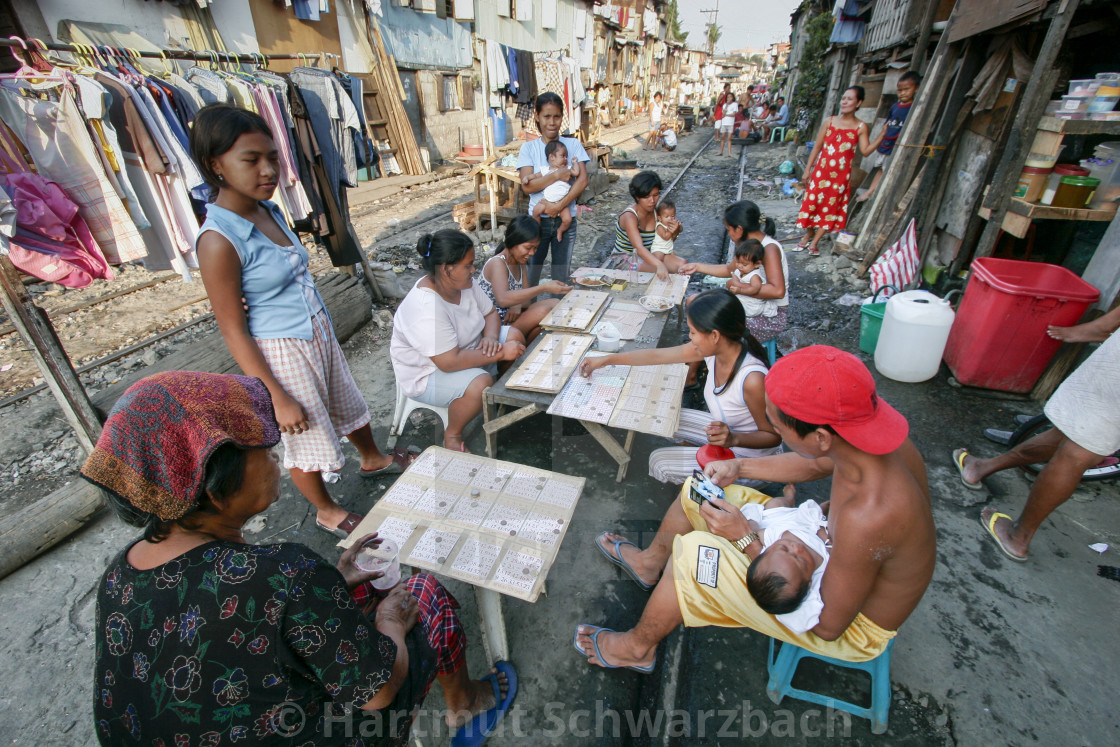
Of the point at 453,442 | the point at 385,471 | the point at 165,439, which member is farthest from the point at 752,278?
the point at 165,439

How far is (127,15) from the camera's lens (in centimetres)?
627

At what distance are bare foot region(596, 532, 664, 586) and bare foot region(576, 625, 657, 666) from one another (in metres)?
0.38

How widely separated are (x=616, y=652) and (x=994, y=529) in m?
2.35

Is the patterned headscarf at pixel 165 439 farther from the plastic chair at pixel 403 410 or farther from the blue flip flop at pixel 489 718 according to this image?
the plastic chair at pixel 403 410

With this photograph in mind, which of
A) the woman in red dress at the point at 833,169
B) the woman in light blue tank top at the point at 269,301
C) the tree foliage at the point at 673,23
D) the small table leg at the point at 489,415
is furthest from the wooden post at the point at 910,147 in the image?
the tree foliage at the point at 673,23

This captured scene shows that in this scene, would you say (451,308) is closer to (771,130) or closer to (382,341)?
(382,341)

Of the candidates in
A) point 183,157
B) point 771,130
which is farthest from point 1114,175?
point 771,130

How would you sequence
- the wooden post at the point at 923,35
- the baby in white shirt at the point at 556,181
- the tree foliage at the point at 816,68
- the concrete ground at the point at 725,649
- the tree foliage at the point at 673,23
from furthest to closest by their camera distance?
the tree foliage at the point at 673,23 → the tree foliage at the point at 816,68 → the wooden post at the point at 923,35 → the baby in white shirt at the point at 556,181 → the concrete ground at the point at 725,649

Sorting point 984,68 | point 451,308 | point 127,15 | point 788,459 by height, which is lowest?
point 788,459

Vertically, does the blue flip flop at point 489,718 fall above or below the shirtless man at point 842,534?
below

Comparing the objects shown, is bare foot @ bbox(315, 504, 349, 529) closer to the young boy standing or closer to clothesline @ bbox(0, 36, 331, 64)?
clothesline @ bbox(0, 36, 331, 64)

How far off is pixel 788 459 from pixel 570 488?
103 cm

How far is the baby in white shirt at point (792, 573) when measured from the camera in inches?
65.0

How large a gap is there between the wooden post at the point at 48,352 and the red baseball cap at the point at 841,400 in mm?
3834
